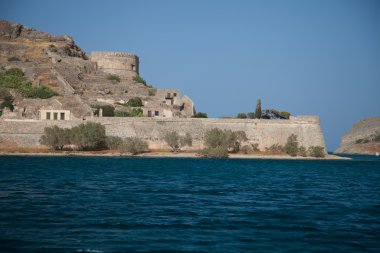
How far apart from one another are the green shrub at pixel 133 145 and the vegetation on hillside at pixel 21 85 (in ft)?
46.6

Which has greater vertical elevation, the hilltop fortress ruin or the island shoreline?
the hilltop fortress ruin

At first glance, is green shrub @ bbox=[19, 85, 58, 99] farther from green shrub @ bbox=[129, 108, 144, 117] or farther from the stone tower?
the stone tower

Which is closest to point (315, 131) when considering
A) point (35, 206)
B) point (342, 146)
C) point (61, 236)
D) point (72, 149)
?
point (72, 149)

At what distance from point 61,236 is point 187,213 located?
5.53 metres

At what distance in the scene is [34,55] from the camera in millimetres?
78125

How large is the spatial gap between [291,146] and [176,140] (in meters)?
12.5

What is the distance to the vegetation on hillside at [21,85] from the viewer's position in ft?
217

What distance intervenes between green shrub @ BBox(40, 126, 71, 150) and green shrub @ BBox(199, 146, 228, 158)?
14.4 meters

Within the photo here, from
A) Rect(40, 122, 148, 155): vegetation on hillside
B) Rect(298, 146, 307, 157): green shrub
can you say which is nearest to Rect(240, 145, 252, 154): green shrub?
Rect(298, 146, 307, 157): green shrub

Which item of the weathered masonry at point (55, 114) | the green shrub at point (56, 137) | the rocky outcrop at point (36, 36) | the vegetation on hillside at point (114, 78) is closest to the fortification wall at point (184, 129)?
the weathered masonry at point (55, 114)

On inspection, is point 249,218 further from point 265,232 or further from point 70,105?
point 70,105

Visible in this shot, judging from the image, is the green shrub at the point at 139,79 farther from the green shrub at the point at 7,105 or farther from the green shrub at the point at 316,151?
the green shrub at the point at 316,151

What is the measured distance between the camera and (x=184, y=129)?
61.1 m

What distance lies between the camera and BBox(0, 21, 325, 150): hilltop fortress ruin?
59.8 metres
